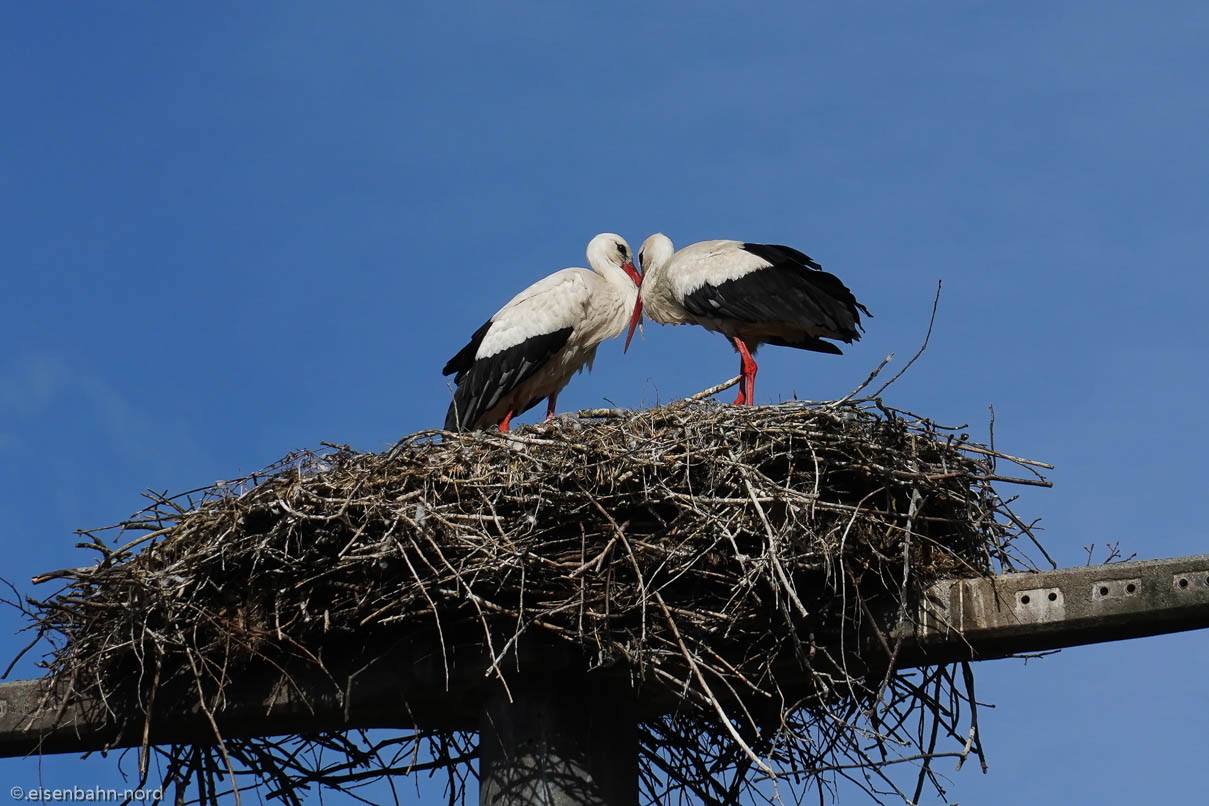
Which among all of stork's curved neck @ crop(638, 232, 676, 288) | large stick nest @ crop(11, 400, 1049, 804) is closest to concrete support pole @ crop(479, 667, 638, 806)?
large stick nest @ crop(11, 400, 1049, 804)

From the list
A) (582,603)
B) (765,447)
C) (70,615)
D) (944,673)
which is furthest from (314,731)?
(944,673)

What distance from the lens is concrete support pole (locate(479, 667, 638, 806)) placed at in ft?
16.1

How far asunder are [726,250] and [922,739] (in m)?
4.04

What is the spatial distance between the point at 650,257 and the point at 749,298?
3.84 ft

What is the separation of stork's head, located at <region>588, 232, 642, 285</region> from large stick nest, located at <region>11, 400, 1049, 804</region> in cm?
366

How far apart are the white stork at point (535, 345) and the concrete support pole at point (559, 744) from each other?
3.45 meters

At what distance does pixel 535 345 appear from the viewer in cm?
845

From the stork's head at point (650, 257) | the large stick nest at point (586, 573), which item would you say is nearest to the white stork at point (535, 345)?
the stork's head at point (650, 257)

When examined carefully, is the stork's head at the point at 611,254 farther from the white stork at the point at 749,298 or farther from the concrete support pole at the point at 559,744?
the concrete support pole at the point at 559,744

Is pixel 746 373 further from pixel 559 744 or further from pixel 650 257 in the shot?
pixel 559 744

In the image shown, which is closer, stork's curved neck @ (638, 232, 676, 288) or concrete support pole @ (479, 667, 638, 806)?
concrete support pole @ (479, 667, 638, 806)

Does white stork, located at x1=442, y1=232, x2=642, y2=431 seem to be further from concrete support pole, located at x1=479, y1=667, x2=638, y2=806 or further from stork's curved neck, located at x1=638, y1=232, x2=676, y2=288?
concrete support pole, located at x1=479, y1=667, x2=638, y2=806

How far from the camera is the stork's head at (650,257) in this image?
29.8 ft

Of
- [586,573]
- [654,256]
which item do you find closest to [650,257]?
[654,256]
